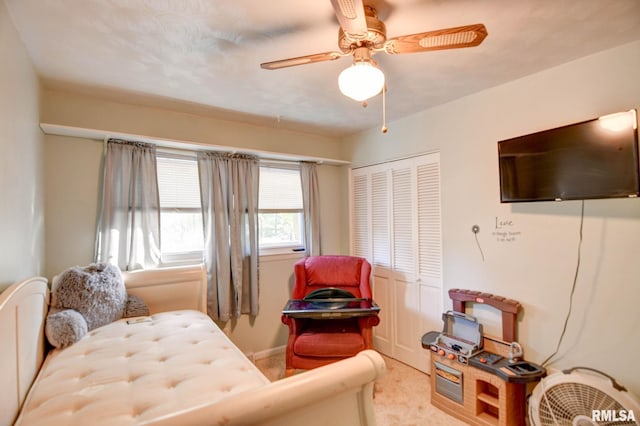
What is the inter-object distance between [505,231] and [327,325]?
5.34ft

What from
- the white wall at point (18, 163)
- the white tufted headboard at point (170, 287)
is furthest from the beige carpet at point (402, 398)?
the white wall at point (18, 163)

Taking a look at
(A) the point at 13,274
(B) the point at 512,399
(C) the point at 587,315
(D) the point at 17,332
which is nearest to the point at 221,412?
(D) the point at 17,332

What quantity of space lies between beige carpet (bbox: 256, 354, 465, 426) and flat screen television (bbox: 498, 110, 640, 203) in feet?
5.43

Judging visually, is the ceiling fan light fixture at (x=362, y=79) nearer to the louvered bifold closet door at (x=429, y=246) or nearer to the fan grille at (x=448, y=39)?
the fan grille at (x=448, y=39)

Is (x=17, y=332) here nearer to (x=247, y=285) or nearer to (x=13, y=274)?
(x=13, y=274)

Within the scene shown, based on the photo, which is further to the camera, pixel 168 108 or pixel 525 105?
pixel 168 108

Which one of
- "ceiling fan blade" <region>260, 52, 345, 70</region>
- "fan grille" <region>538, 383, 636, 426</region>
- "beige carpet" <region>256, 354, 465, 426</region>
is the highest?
"ceiling fan blade" <region>260, 52, 345, 70</region>

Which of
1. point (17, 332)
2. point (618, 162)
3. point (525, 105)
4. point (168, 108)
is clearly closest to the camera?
point (17, 332)

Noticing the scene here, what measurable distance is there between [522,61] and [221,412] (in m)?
2.39

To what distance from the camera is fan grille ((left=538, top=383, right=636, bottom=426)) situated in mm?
1521

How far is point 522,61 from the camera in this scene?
6.13 feet

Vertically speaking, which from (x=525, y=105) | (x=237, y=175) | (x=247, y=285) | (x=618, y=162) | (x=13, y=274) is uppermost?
(x=525, y=105)

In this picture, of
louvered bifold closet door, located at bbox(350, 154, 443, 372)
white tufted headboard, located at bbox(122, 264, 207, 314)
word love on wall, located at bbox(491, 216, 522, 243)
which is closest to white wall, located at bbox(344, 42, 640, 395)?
word love on wall, located at bbox(491, 216, 522, 243)

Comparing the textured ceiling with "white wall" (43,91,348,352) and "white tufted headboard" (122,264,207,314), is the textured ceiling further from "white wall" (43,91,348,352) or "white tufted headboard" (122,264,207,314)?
"white tufted headboard" (122,264,207,314)
